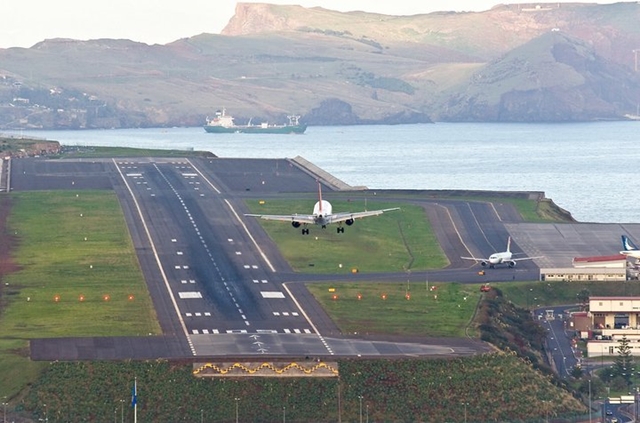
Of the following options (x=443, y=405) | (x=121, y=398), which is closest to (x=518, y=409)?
(x=443, y=405)

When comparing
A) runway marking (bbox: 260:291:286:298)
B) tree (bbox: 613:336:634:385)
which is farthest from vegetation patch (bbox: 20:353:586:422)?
runway marking (bbox: 260:291:286:298)

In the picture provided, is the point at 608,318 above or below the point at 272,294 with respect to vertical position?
below

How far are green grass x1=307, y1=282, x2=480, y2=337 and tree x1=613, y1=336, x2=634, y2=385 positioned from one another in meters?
13.4

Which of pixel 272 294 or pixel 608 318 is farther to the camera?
pixel 272 294

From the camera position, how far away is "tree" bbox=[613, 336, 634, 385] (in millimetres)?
172625

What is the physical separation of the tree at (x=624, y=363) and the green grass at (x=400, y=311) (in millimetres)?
13379

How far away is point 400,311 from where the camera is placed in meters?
188

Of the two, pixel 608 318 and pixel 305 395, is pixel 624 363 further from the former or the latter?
pixel 305 395

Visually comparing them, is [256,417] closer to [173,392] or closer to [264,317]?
[173,392]

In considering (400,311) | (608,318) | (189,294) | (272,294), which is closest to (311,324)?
(400,311)

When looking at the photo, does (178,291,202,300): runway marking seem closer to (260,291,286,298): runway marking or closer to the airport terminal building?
(260,291,286,298): runway marking

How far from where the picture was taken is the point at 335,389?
156 metres

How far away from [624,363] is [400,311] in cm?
2379

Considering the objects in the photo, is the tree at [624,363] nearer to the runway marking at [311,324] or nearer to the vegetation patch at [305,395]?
the vegetation patch at [305,395]
